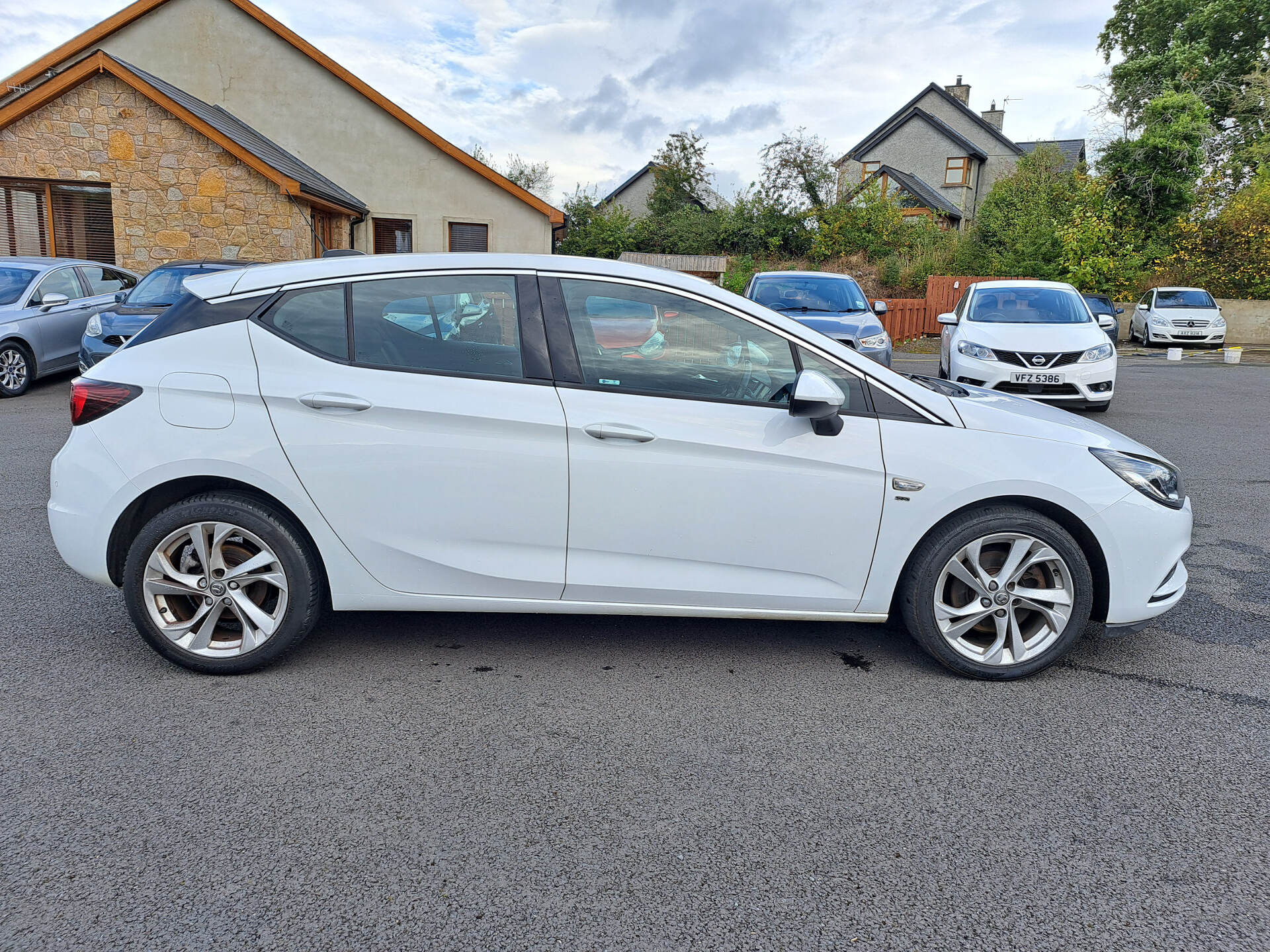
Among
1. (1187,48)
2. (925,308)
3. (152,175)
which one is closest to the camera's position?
(152,175)

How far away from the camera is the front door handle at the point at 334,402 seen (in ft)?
11.9

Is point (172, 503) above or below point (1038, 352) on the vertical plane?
below

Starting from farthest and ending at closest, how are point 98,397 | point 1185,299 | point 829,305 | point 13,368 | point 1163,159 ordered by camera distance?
point 1163,159 < point 1185,299 < point 829,305 < point 13,368 < point 98,397

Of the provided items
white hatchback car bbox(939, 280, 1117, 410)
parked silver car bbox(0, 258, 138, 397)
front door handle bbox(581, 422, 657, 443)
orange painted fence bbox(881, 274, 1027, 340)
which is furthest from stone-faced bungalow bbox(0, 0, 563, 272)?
front door handle bbox(581, 422, 657, 443)

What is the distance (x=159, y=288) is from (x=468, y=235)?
463 inches

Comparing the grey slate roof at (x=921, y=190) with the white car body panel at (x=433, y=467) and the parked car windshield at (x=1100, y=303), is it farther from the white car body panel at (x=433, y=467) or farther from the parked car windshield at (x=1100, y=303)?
the white car body panel at (x=433, y=467)

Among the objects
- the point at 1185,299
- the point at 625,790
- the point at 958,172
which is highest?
the point at 958,172

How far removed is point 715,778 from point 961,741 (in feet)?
3.11

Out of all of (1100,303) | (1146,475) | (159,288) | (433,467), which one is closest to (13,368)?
(159,288)

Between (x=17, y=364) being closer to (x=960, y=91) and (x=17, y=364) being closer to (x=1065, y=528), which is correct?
(x=1065, y=528)

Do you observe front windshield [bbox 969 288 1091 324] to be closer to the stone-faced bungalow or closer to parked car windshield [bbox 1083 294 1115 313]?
parked car windshield [bbox 1083 294 1115 313]

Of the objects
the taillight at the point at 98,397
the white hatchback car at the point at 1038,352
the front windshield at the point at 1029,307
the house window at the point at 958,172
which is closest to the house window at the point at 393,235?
Result: the front windshield at the point at 1029,307

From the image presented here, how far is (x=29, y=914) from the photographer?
91.3 inches

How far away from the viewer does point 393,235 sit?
75.0ft
